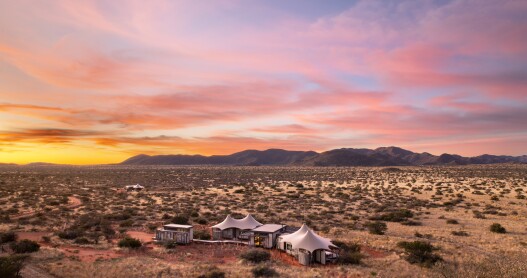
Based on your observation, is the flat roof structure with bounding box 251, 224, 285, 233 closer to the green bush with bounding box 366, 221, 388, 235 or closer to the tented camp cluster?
the tented camp cluster

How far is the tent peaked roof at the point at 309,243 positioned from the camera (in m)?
21.7

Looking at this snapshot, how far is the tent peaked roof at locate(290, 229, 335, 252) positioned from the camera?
71.2ft

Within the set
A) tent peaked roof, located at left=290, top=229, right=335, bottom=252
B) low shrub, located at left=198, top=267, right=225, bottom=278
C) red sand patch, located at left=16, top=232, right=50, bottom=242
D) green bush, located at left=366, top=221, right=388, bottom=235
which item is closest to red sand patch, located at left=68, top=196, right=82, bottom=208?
red sand patch, located at left=16, top=232, right=50, bottom=242

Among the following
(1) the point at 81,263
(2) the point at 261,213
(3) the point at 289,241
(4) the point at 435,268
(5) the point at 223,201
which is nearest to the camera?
(4) the point at 435,268

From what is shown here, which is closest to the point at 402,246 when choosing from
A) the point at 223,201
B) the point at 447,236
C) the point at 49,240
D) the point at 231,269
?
the point at 447,236

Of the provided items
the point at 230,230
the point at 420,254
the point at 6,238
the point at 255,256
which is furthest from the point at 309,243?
the point at 6,238

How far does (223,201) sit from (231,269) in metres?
30.7

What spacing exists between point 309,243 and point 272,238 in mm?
3912

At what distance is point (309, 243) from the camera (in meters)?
22.0

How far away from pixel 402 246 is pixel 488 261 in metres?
5.02

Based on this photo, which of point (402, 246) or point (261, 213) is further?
point (261, 213)

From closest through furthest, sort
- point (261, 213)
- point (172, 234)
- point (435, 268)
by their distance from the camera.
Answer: point (435, 268) < point (172, 234) < point (261, 213)

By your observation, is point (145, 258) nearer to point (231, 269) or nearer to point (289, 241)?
point (231, 269)

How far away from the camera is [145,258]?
22.5m
